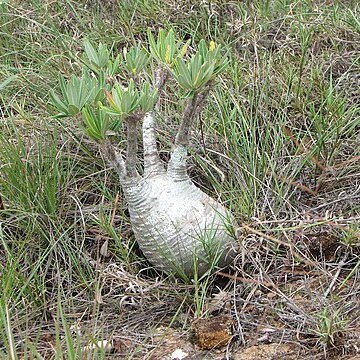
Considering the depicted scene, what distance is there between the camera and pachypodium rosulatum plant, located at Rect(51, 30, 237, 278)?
5.02 feet

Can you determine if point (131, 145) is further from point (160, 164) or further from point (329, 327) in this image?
point (329, 327)

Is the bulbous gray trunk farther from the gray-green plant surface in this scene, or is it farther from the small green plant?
the small green plant

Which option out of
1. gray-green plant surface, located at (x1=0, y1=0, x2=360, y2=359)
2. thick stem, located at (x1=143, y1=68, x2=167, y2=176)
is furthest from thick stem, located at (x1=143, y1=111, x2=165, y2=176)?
gray-green plant surface, located at (x1=0, y1=0, x2=360, y2=359)

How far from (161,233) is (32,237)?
1.31ft

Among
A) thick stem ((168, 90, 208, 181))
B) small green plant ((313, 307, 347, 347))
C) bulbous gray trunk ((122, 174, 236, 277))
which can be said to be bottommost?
small green plant ((313, 307, 347, 347))

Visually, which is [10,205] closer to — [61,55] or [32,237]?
[32,237]

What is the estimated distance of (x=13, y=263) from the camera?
1678 millimetres

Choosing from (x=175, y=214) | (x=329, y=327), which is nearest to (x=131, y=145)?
(x=175, y=214)

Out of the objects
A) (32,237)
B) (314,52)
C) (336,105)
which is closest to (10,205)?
(32,237)

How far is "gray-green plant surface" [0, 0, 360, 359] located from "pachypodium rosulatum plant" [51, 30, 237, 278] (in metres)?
0.02

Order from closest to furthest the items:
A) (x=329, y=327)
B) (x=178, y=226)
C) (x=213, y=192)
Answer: (x=329, y=327)
(x=178, y=226)
(x=213, y=192)

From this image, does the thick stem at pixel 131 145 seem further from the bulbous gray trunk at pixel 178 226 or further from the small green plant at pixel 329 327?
the small green plant at pixel 329 327

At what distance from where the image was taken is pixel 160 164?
5.60 ft

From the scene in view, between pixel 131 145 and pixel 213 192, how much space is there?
36 cm
